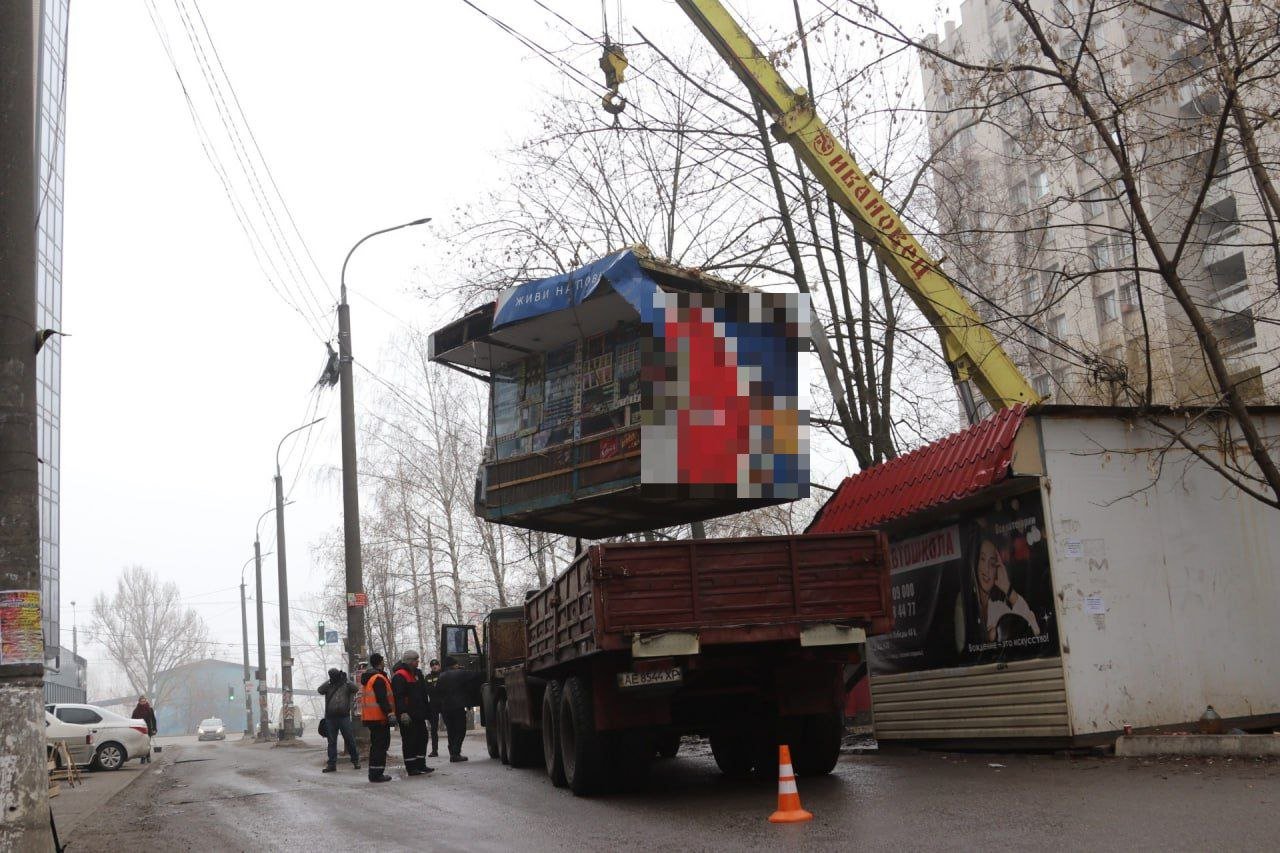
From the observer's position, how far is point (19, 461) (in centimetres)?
625

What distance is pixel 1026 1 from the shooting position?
11.6 m

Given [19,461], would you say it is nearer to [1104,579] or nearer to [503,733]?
[1104,579]

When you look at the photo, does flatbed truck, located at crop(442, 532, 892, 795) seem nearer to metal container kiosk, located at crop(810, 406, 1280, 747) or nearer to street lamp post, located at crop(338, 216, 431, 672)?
metal container kiosk, located at crop(810, 406, 1280, 747)

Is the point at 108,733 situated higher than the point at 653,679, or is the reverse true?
the point at 653,679

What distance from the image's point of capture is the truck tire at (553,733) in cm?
1229

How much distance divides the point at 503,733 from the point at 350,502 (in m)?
5.58

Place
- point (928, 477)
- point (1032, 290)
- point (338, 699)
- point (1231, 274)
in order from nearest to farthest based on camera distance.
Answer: point (928, 477), point (1032, 290), point (338, 699), point (1231, 274)

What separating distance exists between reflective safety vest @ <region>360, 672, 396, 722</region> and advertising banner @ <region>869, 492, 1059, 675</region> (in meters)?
6.18

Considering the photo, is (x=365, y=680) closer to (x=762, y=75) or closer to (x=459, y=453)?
(x=762, y=75)

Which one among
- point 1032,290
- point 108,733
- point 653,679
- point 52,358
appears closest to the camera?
point 653,679

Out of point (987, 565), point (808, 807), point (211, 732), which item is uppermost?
point (987, 565)

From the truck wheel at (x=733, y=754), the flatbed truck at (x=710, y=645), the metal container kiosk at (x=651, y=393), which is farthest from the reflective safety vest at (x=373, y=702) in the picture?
the truck wheel at (x=733, y=754)

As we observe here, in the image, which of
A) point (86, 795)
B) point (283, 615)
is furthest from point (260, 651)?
point (86, 795)

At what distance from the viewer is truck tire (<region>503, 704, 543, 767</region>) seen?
16.1m
